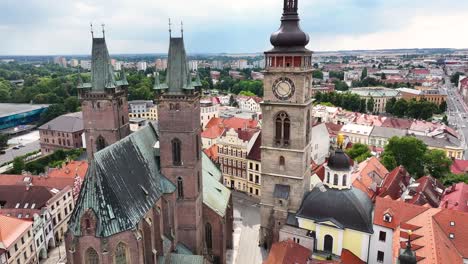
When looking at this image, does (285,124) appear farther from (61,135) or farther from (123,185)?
(61,135)

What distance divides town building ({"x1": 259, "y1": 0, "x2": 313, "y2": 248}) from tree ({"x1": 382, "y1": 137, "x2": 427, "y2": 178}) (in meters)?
30.9

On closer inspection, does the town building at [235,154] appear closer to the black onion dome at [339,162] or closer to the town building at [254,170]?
the town building at [254,170]

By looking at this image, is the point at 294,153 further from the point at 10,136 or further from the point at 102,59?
the point at 10,136

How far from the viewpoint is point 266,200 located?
162 ft

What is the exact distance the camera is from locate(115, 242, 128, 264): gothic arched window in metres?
32.2

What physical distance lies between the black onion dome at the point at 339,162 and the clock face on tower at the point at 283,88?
946 cm

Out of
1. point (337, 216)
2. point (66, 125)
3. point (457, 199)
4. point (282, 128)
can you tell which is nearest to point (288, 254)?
point (337, 216)

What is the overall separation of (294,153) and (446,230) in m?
18.8

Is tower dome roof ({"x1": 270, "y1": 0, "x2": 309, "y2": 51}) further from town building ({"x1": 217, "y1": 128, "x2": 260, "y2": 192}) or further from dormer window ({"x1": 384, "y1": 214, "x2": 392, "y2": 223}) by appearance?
town building ({"x1": 217, "y1": 128, "x2": 260, "y2": 192})

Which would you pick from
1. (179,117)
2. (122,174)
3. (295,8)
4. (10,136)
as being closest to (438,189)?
(295,8)

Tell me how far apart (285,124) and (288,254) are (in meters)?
16.2

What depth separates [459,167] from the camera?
254ft

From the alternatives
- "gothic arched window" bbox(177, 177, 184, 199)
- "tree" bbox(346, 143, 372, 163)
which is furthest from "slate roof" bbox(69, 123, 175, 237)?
"tree" bbox(346, 143, 372, 163)

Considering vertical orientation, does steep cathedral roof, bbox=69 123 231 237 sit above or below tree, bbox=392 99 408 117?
above
